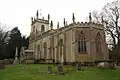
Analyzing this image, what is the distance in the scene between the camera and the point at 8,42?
54531mm

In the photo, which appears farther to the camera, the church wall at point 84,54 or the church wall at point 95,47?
the church wall at point 95,47

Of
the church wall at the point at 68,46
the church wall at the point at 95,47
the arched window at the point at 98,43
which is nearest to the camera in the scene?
the church wall at the point at 95,47

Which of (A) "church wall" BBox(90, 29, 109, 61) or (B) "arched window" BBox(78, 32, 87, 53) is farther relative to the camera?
(B) "arched window" BBox(78, 32, 87, 53)

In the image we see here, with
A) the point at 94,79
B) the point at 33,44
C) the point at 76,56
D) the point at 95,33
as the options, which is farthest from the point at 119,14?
the point at 33,44

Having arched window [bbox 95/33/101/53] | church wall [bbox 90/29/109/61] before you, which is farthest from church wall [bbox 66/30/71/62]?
arched window [bbox 95/33/101/53]

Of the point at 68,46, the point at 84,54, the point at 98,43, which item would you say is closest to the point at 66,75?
the point at 84,54

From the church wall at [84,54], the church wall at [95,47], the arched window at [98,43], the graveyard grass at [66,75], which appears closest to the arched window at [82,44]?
the church wall at [84,54]

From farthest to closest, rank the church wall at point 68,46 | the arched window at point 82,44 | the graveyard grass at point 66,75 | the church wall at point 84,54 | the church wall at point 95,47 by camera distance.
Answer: the church wall at point 68,46 → the arched window at point 82,44 → the church wall at point 95,47 → the church wall at point 84,54 → the graveyard grass at point 66,75

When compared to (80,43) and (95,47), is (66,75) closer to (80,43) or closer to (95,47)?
(80,43)

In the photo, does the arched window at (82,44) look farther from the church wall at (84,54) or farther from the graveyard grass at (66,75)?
the graveyard grass at (66,75)

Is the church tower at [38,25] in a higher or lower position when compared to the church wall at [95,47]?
higher

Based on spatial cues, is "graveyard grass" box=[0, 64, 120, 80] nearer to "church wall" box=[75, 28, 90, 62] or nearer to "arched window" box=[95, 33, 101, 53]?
"church wall" box=[75, 28, 90, 62]

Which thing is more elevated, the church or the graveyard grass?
the church

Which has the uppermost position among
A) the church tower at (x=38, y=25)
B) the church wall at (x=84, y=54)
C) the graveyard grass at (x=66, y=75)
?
the church tower at (x=38, y=25)
